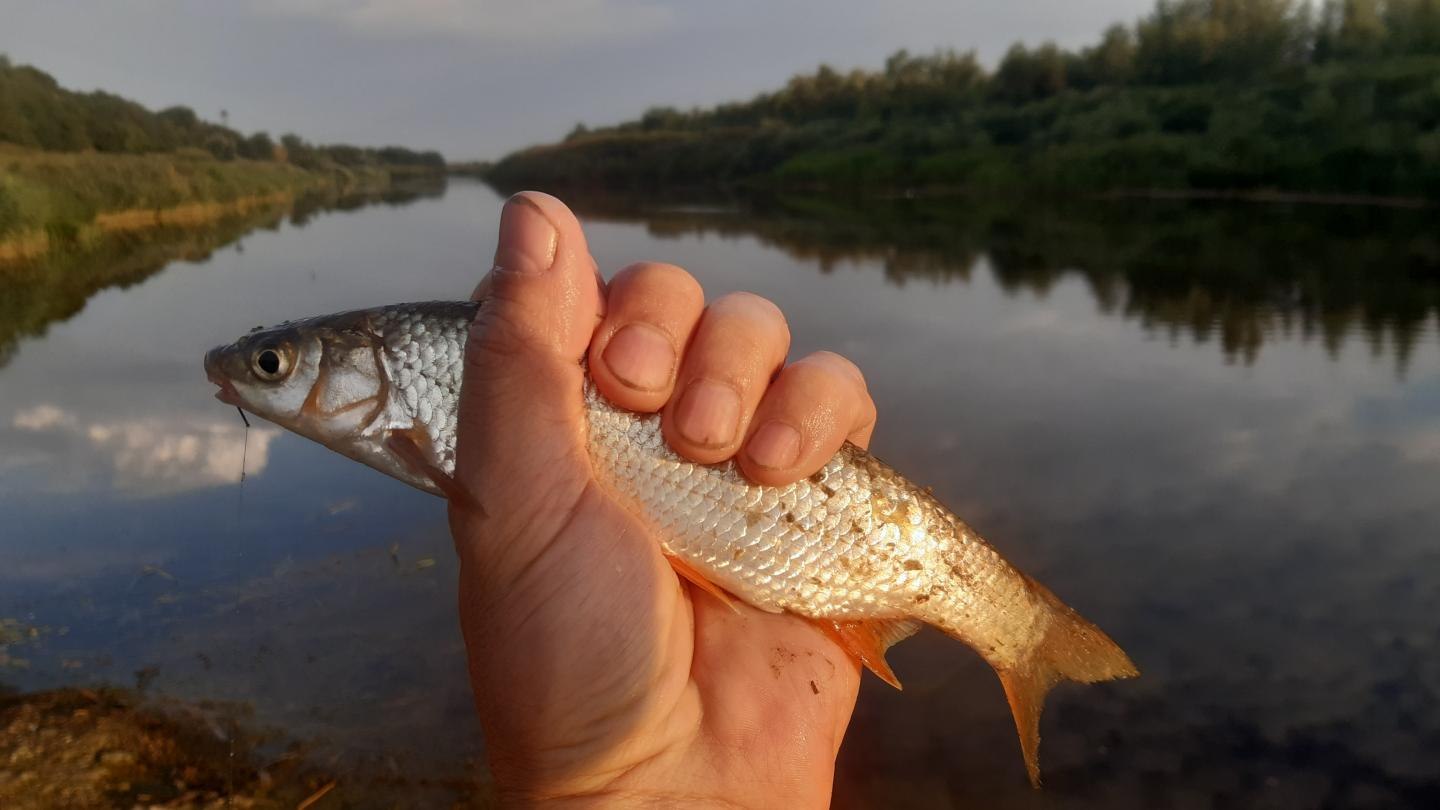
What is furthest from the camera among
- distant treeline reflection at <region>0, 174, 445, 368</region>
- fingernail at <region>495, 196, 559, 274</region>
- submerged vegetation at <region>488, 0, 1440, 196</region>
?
submerged vegetation at <region>488, 0, 1440, 196</region>

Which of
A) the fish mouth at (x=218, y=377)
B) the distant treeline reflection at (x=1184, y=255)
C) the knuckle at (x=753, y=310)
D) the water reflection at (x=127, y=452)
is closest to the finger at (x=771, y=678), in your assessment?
the knuckle at (x=753, y=310)

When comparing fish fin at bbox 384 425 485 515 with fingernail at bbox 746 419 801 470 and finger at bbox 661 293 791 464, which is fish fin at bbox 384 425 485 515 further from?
fingernail at bbox 746 419 801 470

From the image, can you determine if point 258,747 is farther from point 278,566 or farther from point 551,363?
point 551,363

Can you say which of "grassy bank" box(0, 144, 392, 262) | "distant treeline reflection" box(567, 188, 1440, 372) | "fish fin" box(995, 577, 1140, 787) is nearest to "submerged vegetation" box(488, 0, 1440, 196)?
"distant treeline reflection" box(567, 188, 1440, 372)

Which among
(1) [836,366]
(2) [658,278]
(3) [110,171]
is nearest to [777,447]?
(1) [836,366]

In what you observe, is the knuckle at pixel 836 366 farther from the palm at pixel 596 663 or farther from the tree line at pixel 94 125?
the tree line at pixel 94 125

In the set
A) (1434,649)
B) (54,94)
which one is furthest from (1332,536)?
(54,94)

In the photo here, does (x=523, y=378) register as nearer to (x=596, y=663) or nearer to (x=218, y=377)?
(x=596, y=663)
